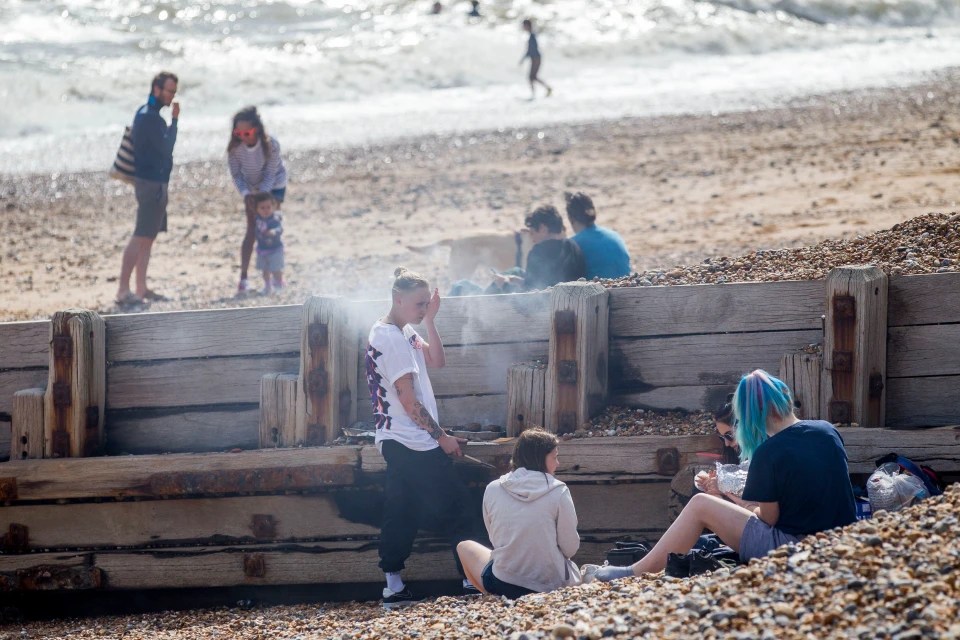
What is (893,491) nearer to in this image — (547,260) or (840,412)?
(840,412)

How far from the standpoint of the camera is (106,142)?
22.3 m

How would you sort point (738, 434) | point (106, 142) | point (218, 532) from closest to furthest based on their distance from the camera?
point (738, 434)
point (218, 532)
point (106, 142)

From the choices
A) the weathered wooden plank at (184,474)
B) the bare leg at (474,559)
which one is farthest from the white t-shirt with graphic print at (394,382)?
the bare leg at (474,559)

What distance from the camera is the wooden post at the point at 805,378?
20.5 feet

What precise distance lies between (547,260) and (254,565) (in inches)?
110

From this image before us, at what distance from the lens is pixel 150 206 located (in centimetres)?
1087

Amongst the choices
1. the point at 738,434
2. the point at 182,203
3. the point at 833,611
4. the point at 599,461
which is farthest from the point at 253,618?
the point at 182,203

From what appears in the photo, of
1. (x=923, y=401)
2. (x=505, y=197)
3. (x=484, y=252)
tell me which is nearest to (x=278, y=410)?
(x=923, y=401)

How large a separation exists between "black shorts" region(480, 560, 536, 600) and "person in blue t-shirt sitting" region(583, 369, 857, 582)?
28.2 inches

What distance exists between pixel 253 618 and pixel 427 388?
5.00 feet

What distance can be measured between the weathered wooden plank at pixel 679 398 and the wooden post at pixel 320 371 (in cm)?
155

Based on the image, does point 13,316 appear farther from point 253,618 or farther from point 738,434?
point 738,434

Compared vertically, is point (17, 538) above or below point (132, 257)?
below

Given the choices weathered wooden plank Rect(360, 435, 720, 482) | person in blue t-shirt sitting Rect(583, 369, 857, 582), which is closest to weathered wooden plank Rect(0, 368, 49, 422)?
weathered wooden plank Rect(360, 435, 720, 482)
